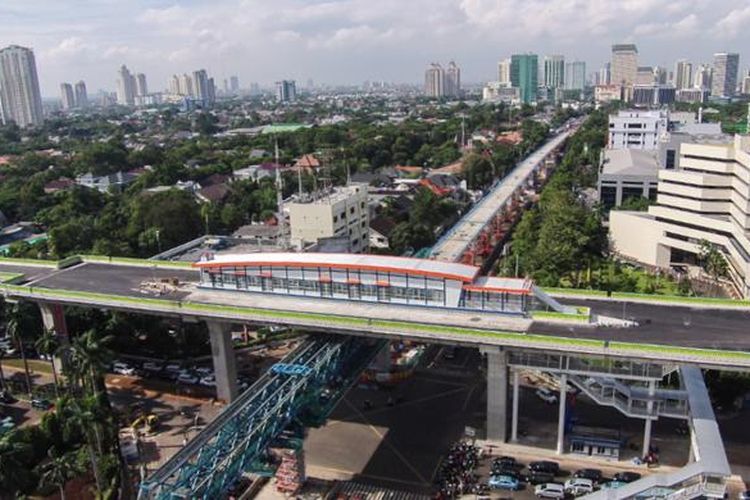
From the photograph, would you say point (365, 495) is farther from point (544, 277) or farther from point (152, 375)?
point (544, 277)

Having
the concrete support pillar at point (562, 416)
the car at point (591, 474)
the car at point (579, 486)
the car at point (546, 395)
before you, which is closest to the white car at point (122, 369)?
the car at point (546, 395)

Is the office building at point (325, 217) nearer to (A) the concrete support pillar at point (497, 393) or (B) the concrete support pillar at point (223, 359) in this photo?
(B) the concrete support pillar at point (223, 359)

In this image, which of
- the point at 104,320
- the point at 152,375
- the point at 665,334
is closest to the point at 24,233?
the point at 104,320

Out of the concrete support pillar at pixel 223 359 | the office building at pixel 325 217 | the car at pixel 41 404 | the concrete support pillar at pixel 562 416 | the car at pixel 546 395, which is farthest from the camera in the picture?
the office building at pixel 325 217

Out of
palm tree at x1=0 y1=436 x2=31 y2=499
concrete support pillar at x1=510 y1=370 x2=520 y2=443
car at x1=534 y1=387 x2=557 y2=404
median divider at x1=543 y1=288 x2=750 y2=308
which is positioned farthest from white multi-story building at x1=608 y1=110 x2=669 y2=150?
palm tree at x1=0 y1=436 x2=31 y2=499

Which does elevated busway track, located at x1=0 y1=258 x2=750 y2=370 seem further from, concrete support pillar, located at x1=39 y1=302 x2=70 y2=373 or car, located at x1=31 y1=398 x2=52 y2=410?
car, located at x1=31 y1=398 x2=52 y2=410
